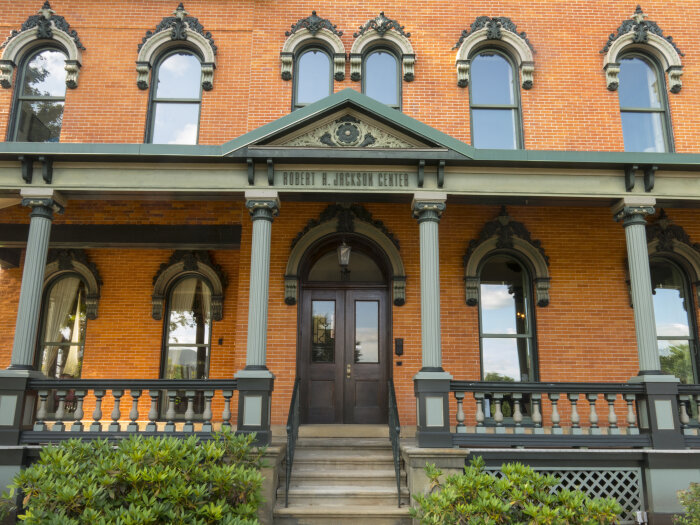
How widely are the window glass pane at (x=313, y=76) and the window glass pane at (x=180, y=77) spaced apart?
78.0 inches

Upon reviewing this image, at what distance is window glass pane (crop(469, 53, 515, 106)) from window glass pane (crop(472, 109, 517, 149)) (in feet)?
0.69

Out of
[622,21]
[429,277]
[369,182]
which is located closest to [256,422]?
[429,277]

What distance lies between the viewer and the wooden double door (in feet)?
32.8

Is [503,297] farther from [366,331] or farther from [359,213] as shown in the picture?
[359,213]

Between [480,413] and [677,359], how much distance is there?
4878 mm

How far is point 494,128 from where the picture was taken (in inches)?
420

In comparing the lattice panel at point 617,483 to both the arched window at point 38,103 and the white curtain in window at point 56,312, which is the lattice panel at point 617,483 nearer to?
the white curtain in window at point 56,312

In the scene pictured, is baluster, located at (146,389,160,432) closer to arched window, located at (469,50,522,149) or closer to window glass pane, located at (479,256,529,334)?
window glass pane, located at (479,256,529,334)

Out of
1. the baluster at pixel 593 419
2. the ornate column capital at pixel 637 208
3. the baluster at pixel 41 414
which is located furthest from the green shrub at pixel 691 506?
the baluster at pixel 41 414

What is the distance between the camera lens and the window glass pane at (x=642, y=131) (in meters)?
10.7

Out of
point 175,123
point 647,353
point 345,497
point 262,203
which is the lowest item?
point 345,497

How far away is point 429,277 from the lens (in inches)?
320

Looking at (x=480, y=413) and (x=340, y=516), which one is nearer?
(x=340, y=516)

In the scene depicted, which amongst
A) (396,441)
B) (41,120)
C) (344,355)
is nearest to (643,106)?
(344,355)
